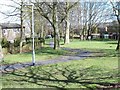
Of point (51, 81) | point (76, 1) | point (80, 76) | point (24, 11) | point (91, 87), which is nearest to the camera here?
point (91, 87)

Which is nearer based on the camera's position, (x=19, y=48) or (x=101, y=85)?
(x=101, y=85)

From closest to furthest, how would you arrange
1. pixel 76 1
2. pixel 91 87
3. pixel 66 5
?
1. pixel 91 87
2. pixel 76 1
3. pixel 66 5

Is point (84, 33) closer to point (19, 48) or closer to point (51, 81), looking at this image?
point (19, 48)

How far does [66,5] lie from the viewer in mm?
32344

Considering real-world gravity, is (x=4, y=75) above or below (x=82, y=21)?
below

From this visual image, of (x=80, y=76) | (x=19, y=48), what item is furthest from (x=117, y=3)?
(x=80, y=76)

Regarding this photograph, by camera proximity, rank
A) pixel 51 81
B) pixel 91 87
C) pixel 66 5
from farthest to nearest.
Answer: pixel 66 5, pixel 51 81, pixel 91 87

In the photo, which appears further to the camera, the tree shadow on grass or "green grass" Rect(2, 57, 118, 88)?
"green grass" Rect(2, 57, 118, 88)

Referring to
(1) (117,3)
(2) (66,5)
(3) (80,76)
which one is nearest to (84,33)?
(2) (66,5)

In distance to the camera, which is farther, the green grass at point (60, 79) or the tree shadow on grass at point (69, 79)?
the green grass at point (60, 79)

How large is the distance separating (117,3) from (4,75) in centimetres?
1845

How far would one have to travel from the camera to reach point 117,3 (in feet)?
87.4

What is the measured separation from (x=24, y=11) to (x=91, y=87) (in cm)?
1809

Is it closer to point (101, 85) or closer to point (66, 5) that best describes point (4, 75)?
point (101, 85)
